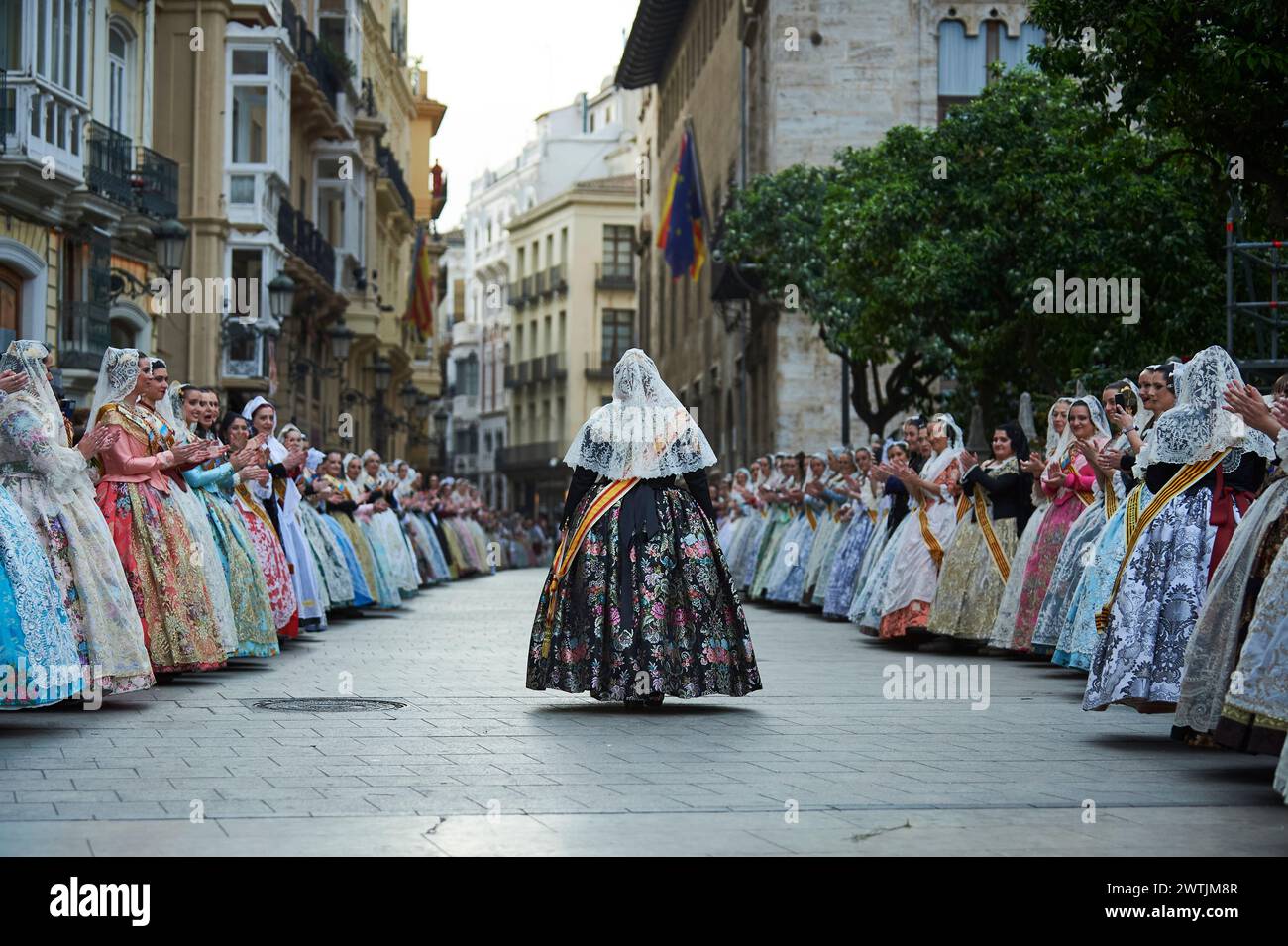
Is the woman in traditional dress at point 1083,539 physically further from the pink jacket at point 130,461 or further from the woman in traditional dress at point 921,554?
the pink jacket at point 130,461

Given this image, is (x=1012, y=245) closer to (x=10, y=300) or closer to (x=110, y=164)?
(x=110, y=164)

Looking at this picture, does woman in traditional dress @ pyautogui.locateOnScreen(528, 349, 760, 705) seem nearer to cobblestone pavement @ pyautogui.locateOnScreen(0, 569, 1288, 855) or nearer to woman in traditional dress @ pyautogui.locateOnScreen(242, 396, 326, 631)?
cobblestone pavement @ pyautogui.locateOnScreen(0, 569, 1288, 855)

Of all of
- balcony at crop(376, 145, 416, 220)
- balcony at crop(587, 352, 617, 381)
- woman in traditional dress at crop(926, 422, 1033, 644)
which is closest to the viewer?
woman in traditional dress at crop(926, 422, 1033, 644)

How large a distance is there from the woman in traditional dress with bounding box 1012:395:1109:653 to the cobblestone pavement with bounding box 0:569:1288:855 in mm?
1730

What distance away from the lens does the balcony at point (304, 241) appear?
38875 millimetres

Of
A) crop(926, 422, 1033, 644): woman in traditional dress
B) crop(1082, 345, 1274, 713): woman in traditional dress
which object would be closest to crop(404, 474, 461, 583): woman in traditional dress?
crop(926, 422, 1033, 644): woman in traditional dress

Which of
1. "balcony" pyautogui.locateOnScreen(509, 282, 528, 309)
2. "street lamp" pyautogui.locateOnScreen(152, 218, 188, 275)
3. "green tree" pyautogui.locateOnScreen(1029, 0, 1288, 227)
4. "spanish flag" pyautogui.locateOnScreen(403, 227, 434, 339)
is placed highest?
"balcony" pyautogui.locateOnScreen(509, 282, 528, 309)

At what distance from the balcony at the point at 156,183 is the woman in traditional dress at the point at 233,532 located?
47.4 feet

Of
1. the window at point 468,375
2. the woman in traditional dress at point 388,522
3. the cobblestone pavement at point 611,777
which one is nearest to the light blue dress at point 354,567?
the woman in traditional dress at point 388,522

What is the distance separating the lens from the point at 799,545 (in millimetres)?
27328

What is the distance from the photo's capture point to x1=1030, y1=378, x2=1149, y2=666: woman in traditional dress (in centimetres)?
1374

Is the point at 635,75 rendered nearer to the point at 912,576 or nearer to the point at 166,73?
the point at 166,73
